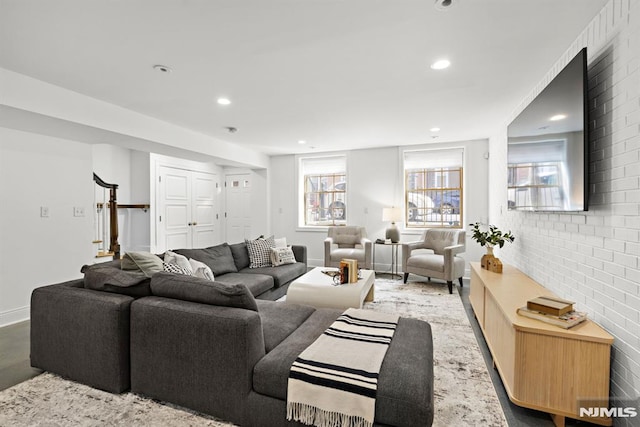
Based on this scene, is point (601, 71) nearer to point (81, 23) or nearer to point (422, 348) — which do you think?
point (422, 348)

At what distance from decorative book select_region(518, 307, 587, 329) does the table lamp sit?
3396mm

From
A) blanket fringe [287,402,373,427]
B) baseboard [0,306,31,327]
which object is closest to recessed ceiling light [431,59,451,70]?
blanket fringe [287,402,373,427]

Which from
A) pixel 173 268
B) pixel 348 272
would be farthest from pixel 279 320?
pixel 348 272

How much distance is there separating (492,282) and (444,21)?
214 centimetres

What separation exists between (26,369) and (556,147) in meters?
4.22

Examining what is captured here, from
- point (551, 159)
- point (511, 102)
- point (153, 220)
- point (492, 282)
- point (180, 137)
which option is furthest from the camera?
point (153, 220)

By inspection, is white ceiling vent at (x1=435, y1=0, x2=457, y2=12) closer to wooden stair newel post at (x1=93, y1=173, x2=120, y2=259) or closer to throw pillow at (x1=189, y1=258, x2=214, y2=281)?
throw pillow at (x1=189, y1=258, x2=214, y2=281)

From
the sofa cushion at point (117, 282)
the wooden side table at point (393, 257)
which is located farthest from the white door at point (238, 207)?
the sofa cushion at point (117, 282)

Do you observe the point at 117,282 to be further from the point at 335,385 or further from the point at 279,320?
the point at 335,385

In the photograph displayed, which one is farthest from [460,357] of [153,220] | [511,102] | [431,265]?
[153,220]

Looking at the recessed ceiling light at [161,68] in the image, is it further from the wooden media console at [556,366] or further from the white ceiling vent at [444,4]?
the wooden media console at [556,366]

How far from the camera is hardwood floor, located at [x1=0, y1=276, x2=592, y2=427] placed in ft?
5.72

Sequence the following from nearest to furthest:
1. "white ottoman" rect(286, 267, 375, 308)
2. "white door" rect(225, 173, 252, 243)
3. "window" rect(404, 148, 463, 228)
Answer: "white ottoman" rect(286, 267, 375, 308) < "window" rect(404, 148, 463, 228) < "white door" rect(225, 173, 252, 243)

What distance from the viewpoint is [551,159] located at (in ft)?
7.34
